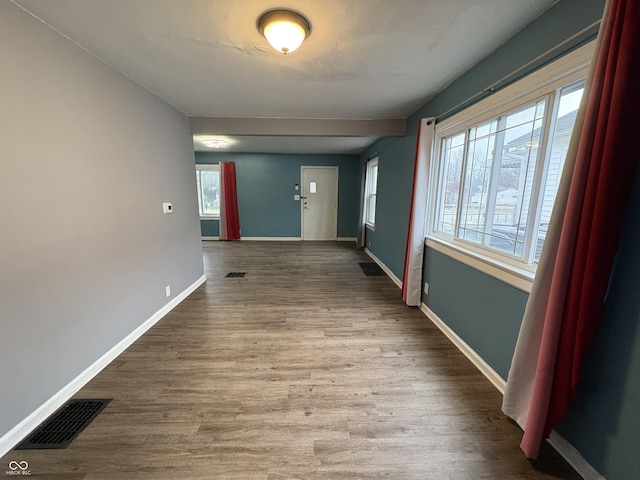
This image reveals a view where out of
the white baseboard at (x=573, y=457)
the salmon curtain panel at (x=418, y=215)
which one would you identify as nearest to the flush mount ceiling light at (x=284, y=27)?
the salmon curtain panel at (x=418, y=215)

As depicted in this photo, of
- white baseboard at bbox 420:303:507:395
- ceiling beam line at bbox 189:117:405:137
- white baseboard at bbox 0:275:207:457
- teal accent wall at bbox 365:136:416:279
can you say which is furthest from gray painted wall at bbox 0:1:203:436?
teal accent wall at bbox 365:136:416:279

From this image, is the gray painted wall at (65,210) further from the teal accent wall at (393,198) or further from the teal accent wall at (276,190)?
the teal accent wall at (276,190)

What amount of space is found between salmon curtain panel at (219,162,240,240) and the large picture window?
5154 millimetres

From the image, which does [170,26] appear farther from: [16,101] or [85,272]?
[85,272]

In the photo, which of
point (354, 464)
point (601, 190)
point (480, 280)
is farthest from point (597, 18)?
point (354, 464)

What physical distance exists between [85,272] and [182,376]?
101 cm

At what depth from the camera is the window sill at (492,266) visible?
1.49 meters

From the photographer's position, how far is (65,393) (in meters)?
1.58

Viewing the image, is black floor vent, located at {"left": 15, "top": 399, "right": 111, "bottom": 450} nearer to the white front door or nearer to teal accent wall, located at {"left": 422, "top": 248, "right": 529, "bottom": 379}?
teal accent wall, located at {"left": 422, "top": 248, "right": 529, "bottom": 379}

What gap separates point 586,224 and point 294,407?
5.76 ft

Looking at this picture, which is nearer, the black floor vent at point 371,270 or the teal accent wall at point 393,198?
the teal accent wall at point 393,198

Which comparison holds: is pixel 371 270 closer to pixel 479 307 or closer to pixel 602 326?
pixel 479 307

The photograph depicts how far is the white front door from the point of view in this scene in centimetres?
653

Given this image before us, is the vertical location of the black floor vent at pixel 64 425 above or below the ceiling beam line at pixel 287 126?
below
